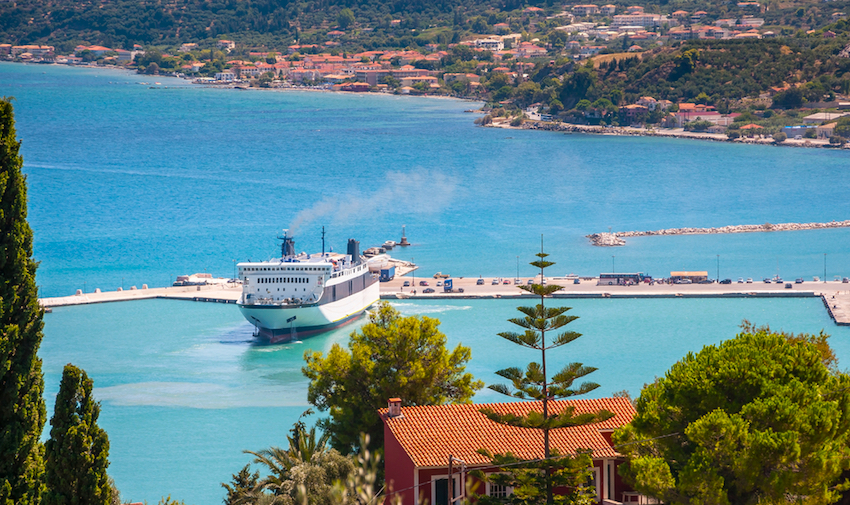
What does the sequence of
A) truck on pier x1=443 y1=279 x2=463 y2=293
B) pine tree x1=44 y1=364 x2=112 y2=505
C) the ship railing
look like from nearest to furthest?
pine tree x1=44 y1=364 x2=112 y2=505 → the ship railing → truck on pier x1=443 y1=279 x2=463 y2=293

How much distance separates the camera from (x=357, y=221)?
78500mm

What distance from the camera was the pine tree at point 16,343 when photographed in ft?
35.1

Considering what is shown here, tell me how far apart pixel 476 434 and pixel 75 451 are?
21.9 ft

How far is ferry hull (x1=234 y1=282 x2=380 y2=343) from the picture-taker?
151 ft

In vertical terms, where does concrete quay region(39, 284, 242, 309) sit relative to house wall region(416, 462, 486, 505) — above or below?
below

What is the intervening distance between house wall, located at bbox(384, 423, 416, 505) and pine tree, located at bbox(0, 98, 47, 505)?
5848 mm

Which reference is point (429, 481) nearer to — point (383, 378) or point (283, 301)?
point (383, 378)

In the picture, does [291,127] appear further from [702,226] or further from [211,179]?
[702,226]

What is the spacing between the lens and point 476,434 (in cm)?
1652

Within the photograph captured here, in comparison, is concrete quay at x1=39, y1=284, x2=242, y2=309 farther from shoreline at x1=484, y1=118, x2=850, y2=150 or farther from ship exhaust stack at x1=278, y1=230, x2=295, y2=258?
shoreline at x1=484, y1=118, x2=850, y2=150

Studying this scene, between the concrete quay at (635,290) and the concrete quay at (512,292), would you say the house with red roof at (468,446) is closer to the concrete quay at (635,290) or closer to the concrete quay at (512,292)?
the concrete quay at (512,292)

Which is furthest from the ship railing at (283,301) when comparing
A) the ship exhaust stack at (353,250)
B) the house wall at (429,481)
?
the house wall at (429,481)

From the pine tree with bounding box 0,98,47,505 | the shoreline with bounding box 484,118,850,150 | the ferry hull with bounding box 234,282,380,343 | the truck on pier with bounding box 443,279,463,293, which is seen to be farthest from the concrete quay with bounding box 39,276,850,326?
the shoreline with bounding box 484,118,850,150

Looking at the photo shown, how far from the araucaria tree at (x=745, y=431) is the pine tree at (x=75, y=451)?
6620mm
